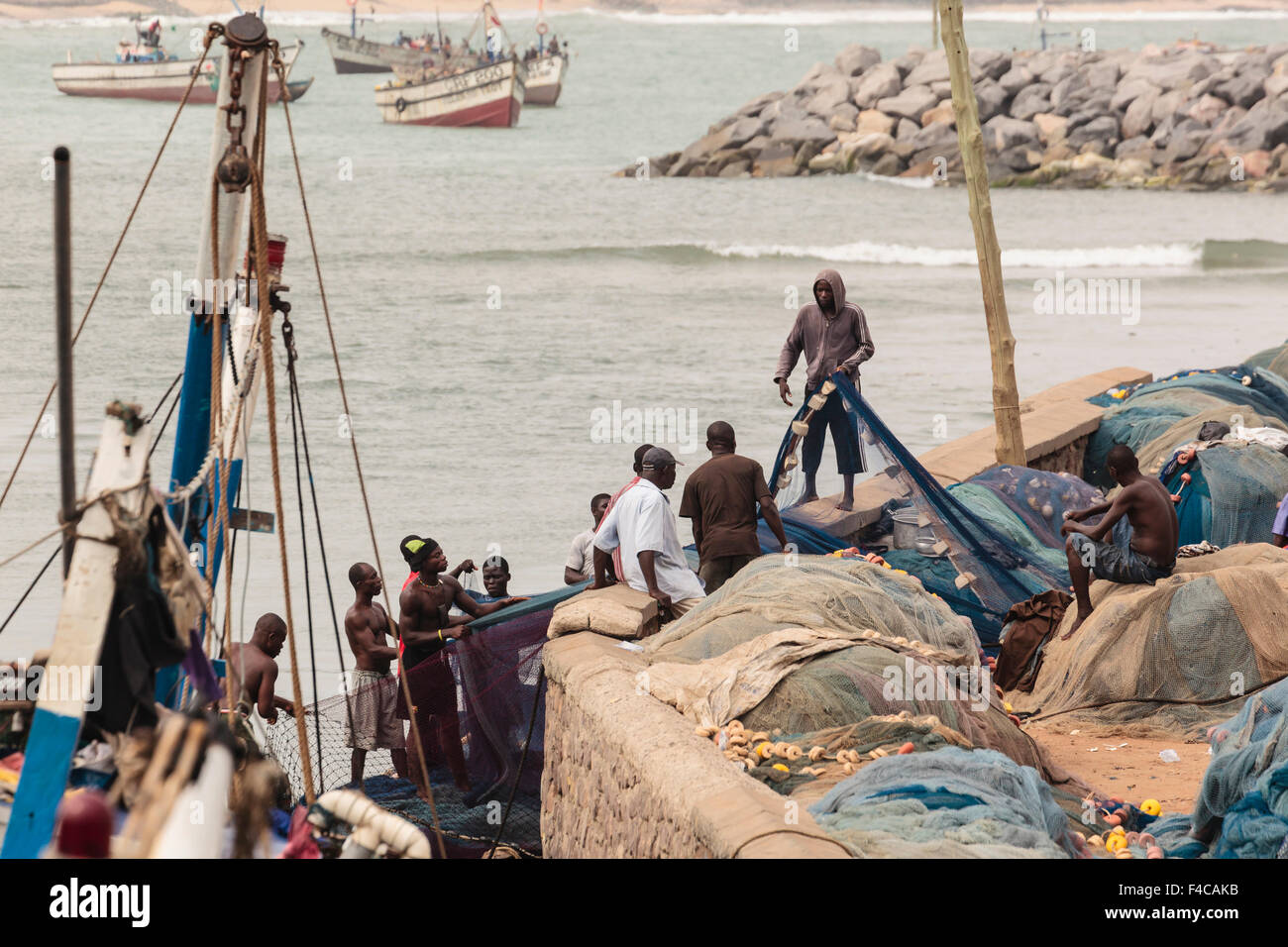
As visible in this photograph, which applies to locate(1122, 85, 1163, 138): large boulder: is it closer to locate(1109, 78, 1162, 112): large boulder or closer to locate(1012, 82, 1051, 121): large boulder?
locate(1109, 78, 1162, 112): large boulder

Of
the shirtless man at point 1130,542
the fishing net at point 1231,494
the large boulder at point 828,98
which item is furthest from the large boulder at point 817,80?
the shirtless man at point 1130,542

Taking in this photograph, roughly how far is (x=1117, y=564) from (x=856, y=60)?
Result: 54.5 metres

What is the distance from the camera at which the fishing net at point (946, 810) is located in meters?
5.17

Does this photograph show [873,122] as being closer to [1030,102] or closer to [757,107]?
[1030,102]

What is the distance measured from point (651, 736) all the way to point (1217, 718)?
11.6 feet

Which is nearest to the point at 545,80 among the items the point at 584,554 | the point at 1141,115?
the point at 1141,115

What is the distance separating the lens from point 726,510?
8.73 metres

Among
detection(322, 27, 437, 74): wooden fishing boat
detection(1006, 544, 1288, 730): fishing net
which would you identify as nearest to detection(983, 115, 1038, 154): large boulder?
Result: detection(322, 27, 437, 74): wooden fishing boat

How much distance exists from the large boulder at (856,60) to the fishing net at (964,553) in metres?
51.9

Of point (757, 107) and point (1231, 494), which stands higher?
point (757, 107)

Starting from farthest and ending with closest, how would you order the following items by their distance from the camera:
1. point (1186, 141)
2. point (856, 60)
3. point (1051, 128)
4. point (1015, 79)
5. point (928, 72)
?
point (856, 60) < point (928, 72) < point (1015, 79) < point (1051, 128) < point (1186, 141)

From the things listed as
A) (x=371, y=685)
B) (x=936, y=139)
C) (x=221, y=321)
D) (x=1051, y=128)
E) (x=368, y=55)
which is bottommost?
(x=371, y=685)

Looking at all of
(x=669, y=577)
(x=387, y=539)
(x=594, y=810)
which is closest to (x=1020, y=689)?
(x=669, y=577)

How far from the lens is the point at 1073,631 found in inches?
346
